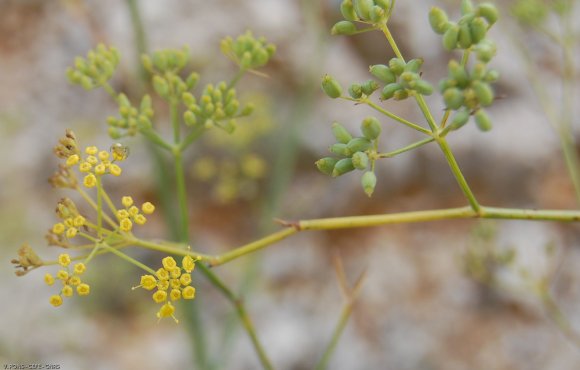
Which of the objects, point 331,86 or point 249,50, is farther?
point 249,50

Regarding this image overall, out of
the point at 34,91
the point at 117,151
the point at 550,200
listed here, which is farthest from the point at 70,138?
the point at 550,200

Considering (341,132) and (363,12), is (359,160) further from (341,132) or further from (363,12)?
(363,12)

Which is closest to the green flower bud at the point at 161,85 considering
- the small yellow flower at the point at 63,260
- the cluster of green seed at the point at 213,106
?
the cluster of green seed at the point at 213,106

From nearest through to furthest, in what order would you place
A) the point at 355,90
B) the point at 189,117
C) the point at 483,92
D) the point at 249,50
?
the point at 483,92 → the point at 355,90 → the point at 189,117 → the point at 249,50

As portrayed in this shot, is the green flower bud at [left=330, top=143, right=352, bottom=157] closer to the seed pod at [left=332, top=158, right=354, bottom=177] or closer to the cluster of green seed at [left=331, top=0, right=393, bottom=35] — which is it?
the seed pod at [left=332, top=158, right=354, bottom=177]

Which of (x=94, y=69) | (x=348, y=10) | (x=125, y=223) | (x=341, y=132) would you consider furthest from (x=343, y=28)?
(x=94, y=69)

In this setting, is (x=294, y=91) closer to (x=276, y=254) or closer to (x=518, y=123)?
(x=276, y=254)
